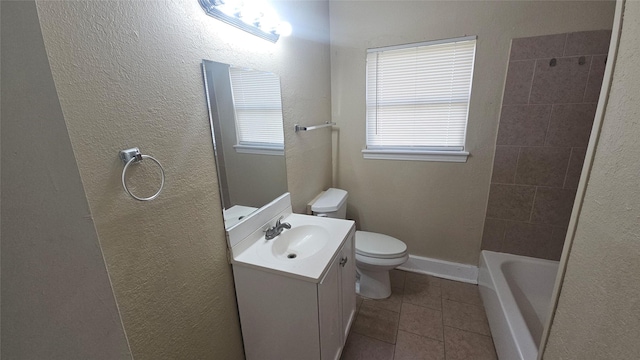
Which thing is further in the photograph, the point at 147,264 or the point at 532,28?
the point at 532,28

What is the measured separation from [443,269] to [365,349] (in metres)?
1.03

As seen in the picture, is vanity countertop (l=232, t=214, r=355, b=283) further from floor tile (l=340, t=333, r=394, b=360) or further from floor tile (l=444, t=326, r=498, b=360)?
floor tile (l=444, t=326, r=498, b=360)

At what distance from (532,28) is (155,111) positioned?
6.99 feet

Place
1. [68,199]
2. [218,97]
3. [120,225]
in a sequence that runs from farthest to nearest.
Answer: [218,97] → [120,225] → [68,199]

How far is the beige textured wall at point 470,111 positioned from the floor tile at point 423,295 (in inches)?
11.0

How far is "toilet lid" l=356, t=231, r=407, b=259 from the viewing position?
1794 millimetres

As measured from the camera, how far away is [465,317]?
176cm

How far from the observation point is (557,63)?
1565mm

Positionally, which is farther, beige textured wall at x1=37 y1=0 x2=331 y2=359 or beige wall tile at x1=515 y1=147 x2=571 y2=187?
beige wall tile at x1=515 y1=147 x2=571 y2=187

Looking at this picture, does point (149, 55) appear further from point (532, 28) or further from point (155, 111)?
point (532, 28)

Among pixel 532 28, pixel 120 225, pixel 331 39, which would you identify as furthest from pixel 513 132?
pixel 120 225

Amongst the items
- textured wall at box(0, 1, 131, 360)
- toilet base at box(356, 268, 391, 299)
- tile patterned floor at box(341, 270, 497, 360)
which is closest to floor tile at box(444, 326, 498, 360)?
tile patterned floor at box(341, 270, 497, 360)

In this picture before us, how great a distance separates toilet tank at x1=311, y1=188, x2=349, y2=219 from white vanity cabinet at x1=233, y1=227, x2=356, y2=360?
1.74 feet

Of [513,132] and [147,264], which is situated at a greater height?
[513,132]
